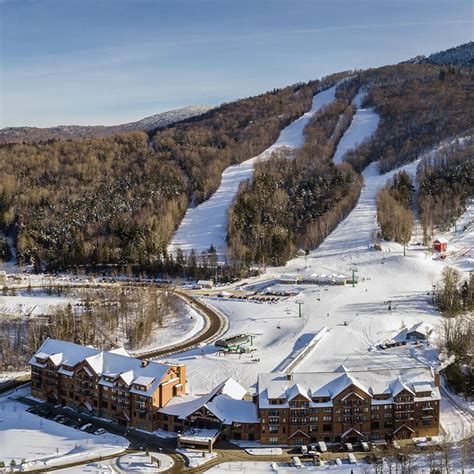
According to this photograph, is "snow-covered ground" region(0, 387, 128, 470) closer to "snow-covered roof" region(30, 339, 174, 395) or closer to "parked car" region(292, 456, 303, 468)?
"snow-covered roof" region(30, 339, 174, 395)

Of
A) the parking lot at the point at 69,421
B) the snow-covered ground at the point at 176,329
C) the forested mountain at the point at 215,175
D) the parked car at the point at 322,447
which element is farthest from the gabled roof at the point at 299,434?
the forested mountain at the point at 215,175

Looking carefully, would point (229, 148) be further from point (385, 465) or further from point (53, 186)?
point (385, 465)

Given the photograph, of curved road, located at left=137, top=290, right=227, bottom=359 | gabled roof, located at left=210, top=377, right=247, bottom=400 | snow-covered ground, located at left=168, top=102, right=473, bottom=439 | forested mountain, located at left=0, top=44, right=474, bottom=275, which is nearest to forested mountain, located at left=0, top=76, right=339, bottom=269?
forested mountain, located at left=0, top=44, right=474, bottom=275

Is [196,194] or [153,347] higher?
[196,194]

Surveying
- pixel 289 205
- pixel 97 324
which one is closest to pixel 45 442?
pixel 97 324

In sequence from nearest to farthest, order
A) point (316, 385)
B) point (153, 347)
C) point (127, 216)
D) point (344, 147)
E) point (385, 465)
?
point (385, 465) → point (316, 385) → point (153, 347) → point (127, 216) → point (344, 147)

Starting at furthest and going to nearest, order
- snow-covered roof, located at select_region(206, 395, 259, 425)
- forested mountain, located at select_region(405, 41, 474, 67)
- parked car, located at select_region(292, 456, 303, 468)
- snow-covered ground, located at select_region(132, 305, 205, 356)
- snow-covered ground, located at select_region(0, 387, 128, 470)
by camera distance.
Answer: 1. forested mountain, located at select_region(405, 41, 474, 67)
2. snow-covered ground, located at select_region(132, 305, 205, 356)
3. snow-covered roof, located at select_region(206, 395, 259, 425)
4. snow-covered ground, located at select_region(0, 387, 128, 470)
5. parked car, located at select_region(292, 456, 303, 468)

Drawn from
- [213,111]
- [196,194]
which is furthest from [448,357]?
[213,111]
